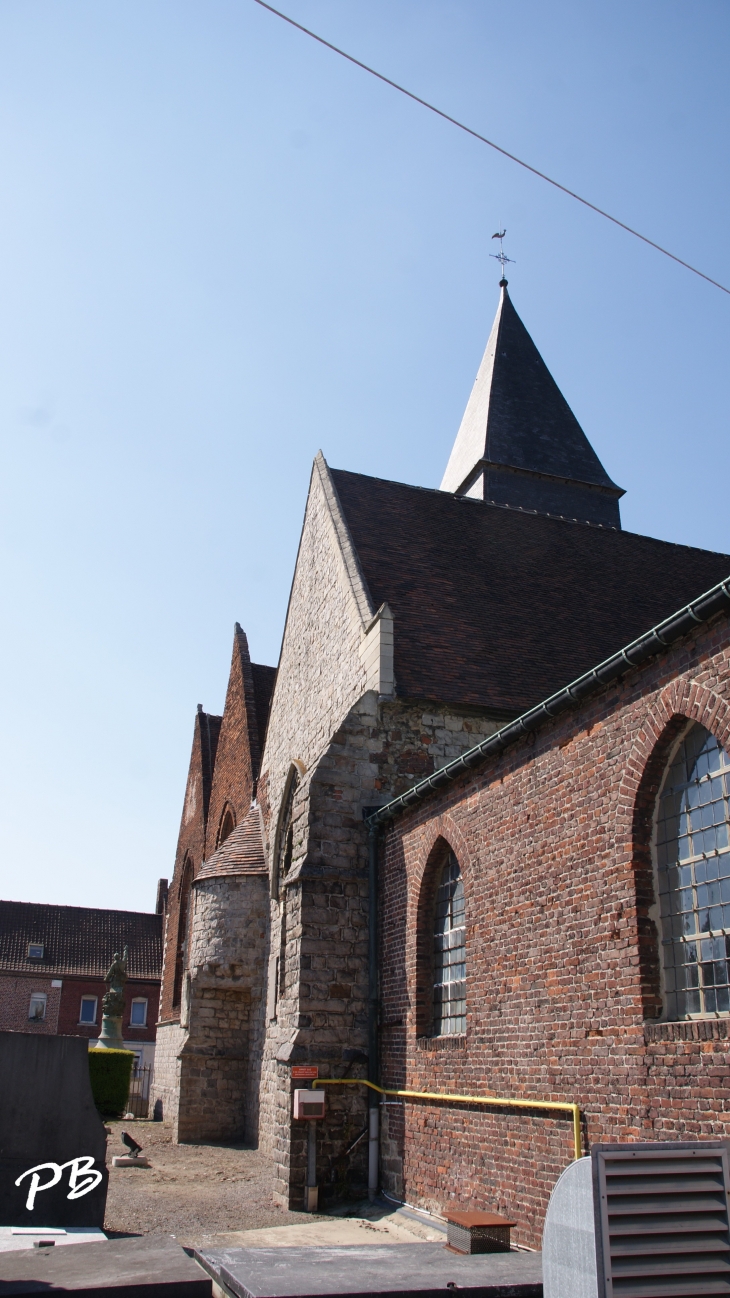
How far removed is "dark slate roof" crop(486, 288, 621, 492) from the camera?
2345cm

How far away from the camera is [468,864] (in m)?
8.68

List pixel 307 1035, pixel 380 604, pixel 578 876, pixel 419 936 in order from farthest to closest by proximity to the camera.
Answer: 1. pixel 380 604
2. pixel 307 1035
3. pixel 419 936
4. pixel 578 876

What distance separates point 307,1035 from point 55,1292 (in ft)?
19.6

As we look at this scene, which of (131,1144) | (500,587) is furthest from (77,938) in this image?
(500,587)

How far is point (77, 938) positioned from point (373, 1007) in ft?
105

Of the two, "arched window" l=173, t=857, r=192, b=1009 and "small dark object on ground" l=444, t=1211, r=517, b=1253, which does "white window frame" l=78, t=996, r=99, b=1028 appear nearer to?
"arched window" l=173, t=857, r=192, b=1009

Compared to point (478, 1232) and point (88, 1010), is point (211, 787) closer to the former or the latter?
point (88, 1010)

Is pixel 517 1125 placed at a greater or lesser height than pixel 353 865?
lesser

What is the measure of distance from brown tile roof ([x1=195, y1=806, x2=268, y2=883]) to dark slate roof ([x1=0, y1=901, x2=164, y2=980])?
23743mm

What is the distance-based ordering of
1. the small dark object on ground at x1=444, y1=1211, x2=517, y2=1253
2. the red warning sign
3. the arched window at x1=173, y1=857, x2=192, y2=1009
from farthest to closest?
1. the arched window at x1=173, y1=857, x2=192, y2=1009
2. the red warning sign
3. the small dark object on ground at x1=444, y1=1211, x2=517, y2=1253

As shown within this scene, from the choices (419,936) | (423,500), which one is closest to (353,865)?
(419,936)

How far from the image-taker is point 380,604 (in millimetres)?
13258

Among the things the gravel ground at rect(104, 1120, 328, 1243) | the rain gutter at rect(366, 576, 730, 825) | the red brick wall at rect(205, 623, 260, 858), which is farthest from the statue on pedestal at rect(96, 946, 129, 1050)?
the rain gutter at rect(366, 576, 730, 825)

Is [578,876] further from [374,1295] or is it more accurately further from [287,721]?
[287,721]
